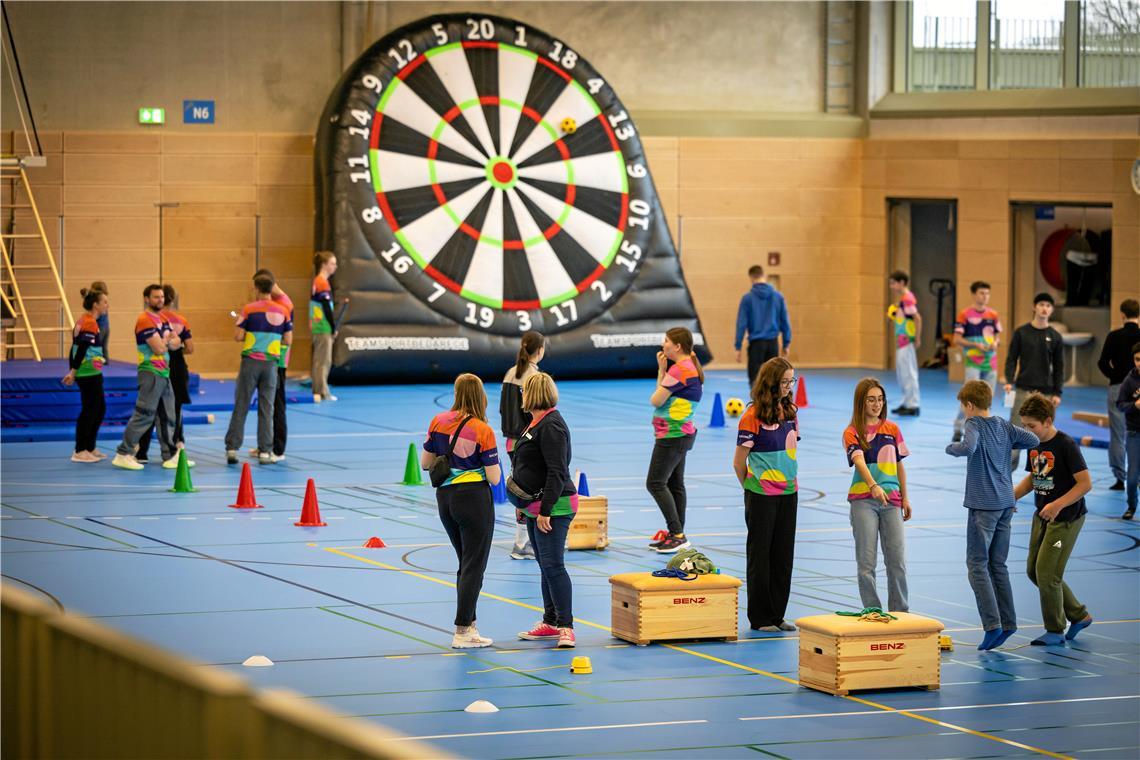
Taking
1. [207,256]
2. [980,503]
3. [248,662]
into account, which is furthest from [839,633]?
[207,256]

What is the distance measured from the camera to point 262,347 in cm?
1688

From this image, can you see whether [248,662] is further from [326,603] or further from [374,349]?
[374,349]

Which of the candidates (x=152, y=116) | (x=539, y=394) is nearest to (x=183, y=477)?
(x=539, y=394)

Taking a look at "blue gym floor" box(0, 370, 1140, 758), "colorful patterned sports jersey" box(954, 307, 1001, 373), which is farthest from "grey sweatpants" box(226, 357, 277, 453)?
"colorful patterned sports jersey" box(954, 307, 1001, 373)

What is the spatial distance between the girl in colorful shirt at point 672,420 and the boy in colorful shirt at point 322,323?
10.2 m

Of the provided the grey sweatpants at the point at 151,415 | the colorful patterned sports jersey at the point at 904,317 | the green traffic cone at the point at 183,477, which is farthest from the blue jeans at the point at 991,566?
the colorful patterned sports jersey at the point at 904,317

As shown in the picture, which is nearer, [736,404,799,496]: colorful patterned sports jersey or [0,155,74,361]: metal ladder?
[736,404,799,496]: colorful patterned sports jersey

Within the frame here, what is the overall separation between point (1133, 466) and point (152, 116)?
643 inches

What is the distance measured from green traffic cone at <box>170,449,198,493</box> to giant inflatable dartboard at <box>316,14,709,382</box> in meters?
9.08

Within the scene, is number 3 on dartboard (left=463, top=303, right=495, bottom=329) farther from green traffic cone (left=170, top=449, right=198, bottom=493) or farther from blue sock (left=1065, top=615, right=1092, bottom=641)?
blue sock (left=1065, top=615, right=1092, bottom=641)

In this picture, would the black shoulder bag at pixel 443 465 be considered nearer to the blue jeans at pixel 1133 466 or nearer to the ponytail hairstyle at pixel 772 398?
the ponytail hairstyle at pixel 772 398

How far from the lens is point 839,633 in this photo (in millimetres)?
9000

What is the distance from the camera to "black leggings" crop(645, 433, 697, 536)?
1267cm

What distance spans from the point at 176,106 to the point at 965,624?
18235 mm
